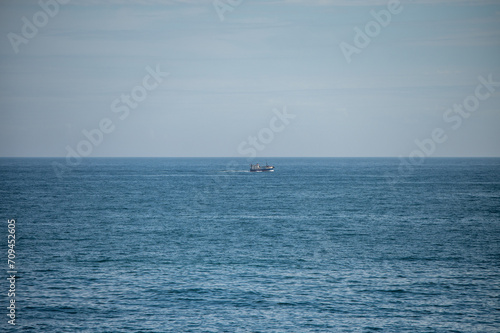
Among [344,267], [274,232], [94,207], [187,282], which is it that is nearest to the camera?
[187,282]

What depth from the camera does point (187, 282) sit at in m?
46.2

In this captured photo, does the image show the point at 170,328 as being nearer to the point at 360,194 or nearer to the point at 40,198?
the point at 40,198

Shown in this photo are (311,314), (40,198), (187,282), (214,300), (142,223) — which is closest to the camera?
(311,314)

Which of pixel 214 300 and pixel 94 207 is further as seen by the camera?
pixel 94 207

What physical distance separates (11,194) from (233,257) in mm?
84955

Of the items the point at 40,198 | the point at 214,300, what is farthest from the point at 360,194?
the point at 214,300

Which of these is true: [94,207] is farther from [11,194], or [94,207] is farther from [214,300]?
[214,300]

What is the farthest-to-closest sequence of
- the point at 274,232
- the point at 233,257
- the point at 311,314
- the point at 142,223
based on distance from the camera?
the point at 142,223
the point at 274,232
the point at 233,257
the point at 311,314

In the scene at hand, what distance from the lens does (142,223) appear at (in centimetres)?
8081

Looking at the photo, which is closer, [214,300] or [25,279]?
[214,300]

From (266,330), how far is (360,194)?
95.9 m

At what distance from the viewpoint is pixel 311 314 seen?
38.5 meters

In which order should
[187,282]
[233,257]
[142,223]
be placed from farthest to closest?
1. [142,223]
2. [233,257]
3. [187,282]

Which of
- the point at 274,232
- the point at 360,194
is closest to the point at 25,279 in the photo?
the point at 274,232
